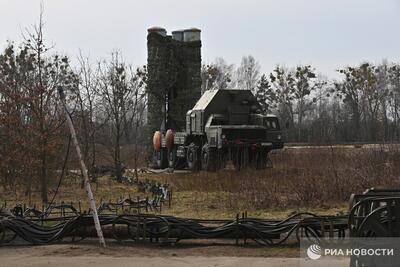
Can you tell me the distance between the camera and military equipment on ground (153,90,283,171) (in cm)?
2217

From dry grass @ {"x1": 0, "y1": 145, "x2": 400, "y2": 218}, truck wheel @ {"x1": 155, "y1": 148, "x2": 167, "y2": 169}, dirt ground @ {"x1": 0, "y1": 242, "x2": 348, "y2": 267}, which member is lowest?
dirt ground @ {"x1": 0, "y1": 242, "x2": 348, "y2": 267}

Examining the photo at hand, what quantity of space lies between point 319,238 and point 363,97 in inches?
2286

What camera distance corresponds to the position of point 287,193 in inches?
495

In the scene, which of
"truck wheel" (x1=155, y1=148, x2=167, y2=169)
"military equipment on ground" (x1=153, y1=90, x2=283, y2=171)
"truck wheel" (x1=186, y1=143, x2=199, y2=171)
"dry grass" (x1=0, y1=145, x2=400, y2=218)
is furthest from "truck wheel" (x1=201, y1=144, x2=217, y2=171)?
"dry grass" (x1=0, y1=145, x2=400, y2=218)

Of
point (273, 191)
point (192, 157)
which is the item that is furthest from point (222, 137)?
point (273, 191)

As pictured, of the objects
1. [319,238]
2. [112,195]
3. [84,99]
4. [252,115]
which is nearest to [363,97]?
[252,115]

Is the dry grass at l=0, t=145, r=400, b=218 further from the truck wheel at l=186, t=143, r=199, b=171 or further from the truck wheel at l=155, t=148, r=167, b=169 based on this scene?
the truck wheel at l=155, t=148, r=167, b=169

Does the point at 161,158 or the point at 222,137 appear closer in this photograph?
the point at 222,137

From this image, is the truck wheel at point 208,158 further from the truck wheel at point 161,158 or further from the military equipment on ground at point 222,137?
the truck wheel at point 161,158

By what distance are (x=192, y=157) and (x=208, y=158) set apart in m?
1.68

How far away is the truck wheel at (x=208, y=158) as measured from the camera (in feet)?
73.6

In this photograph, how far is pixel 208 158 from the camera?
22984 mm

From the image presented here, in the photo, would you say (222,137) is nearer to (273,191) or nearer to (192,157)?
(192,157)

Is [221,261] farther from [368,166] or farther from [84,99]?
[84,99]
